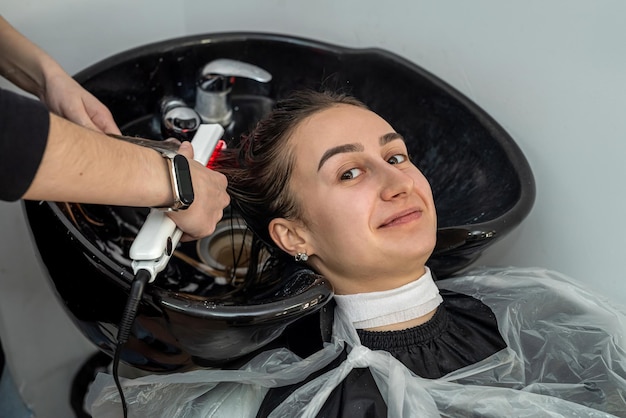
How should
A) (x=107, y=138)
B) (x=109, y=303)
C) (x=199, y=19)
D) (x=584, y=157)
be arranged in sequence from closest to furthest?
(x=107, y=138)
(x=109, y=303)
(x=584, y=157)
(x=199, y=19)

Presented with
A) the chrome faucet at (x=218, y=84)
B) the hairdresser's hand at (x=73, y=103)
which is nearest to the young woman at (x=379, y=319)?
the chrome faucet at (x=218, y=84)

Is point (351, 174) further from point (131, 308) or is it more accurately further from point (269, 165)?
point (131, 308)

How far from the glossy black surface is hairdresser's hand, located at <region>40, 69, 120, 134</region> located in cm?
13

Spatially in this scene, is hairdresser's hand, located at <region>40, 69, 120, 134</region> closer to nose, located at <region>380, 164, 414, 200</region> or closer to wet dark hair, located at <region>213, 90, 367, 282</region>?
wet dark hair, located at <region>213, 90, 367, 282</region>

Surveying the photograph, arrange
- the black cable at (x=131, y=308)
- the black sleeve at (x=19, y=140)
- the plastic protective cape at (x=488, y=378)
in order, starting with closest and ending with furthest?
the black sleeve at (x=19, y=140)
the black cable at (x=131, y=308)
the plastic protective cape at (x=488, y=378)

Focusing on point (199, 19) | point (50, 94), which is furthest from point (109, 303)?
point (199, 19)

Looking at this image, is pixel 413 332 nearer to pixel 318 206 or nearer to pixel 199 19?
pixel 318 206

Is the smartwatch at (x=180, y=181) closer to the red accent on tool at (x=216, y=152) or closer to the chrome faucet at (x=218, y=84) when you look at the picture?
the red accent on tool at (x=216, y=152)

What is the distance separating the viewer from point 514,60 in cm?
125

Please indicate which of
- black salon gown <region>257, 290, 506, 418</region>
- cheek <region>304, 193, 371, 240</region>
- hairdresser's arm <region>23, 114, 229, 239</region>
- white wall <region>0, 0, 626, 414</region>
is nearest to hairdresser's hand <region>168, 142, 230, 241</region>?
hairdresser's arm <region>23, 114, 229, 239</region>

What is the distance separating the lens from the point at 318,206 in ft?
3.41

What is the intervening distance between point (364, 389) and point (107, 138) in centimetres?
50

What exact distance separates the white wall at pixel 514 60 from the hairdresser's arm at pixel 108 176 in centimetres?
65

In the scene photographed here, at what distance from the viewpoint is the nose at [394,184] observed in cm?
101
